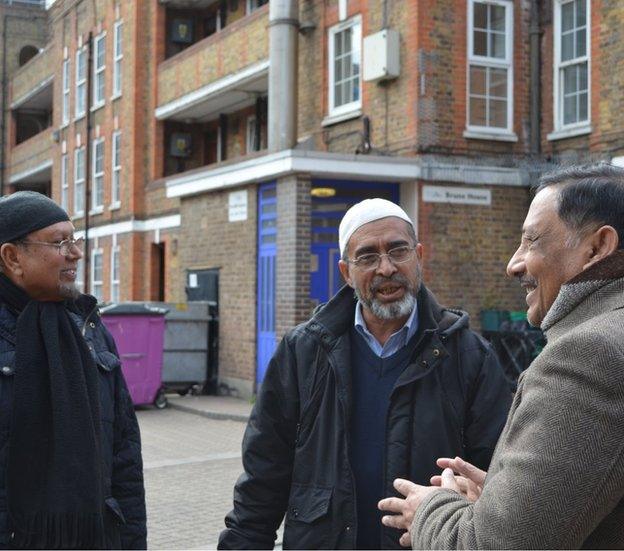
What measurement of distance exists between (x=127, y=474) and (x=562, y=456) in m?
2.42

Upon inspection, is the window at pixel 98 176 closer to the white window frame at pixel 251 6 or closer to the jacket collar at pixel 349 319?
the white window frame at pixel 251 6

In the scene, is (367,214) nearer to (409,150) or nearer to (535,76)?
(409,150)

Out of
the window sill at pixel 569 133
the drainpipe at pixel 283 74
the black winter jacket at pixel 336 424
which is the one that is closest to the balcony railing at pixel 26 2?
the drainpipe at pixel 283 74

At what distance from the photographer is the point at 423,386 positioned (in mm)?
3430

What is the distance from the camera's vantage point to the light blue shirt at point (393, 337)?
3.61 meters

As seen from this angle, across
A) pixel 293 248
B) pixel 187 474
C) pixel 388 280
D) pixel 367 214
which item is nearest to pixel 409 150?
pixel 293 248

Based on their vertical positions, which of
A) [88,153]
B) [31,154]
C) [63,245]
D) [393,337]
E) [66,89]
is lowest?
[393,337]

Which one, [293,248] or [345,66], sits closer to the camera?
[293,248]

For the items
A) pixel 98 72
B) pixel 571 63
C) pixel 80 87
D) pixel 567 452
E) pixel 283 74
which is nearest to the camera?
pixel 567 452

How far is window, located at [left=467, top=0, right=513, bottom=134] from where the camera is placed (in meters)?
16.4

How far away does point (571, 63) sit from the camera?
627 inches

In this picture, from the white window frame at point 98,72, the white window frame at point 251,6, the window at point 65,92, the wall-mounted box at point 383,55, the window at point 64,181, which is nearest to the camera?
the wall-mounted box at point 383,55

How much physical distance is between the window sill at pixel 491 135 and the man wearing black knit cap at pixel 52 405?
1298cm

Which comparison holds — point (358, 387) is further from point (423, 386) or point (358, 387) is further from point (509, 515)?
point (509, 515)
